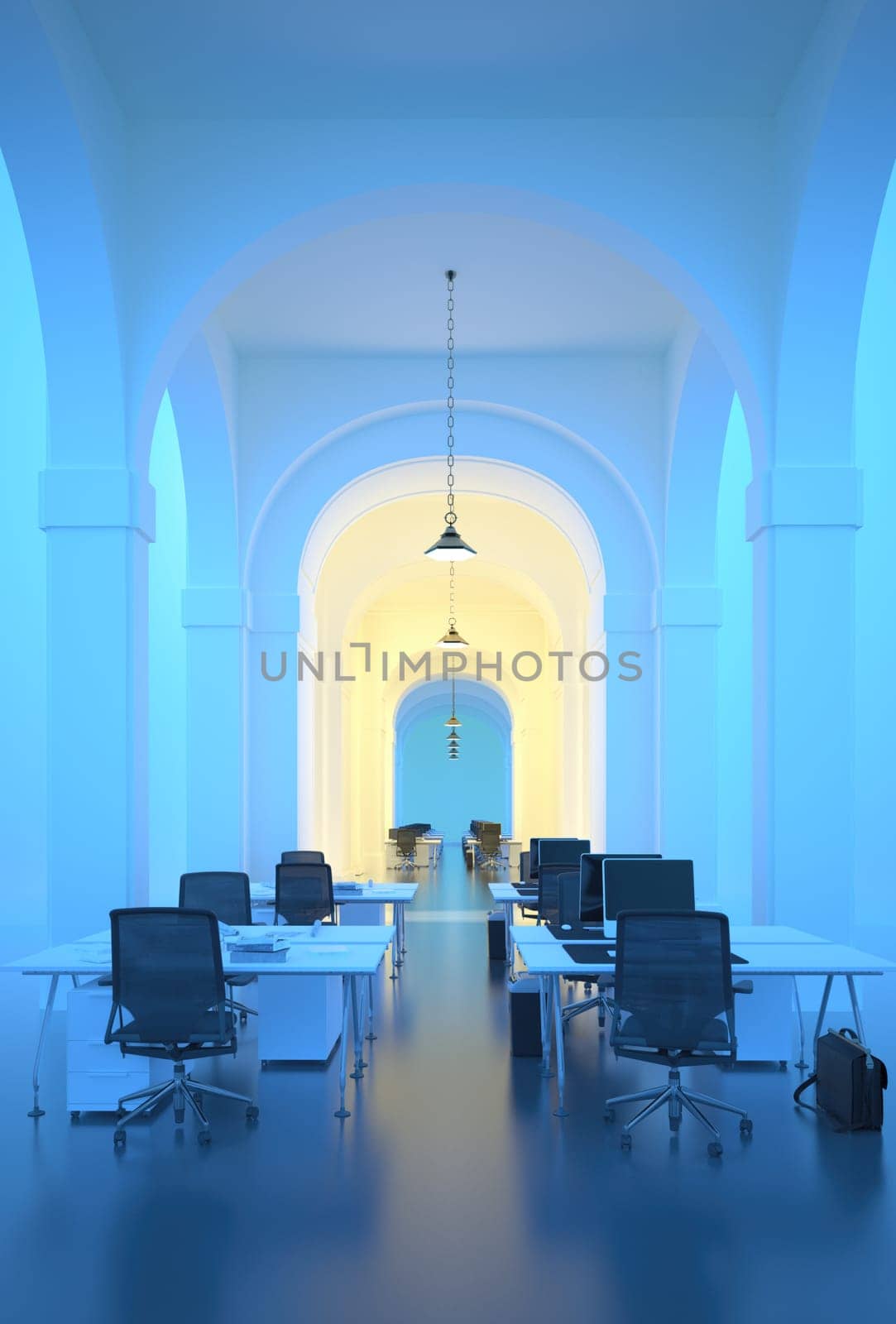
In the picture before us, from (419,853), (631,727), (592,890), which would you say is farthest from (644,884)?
(419,853)

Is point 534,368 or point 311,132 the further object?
point 534,368

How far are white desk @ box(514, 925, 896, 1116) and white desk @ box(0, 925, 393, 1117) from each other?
2.60ft

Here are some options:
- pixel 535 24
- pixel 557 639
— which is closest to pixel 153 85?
pixel 535 24

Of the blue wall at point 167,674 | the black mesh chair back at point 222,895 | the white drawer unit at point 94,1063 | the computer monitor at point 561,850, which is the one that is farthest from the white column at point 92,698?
the blue wall at point 167,674

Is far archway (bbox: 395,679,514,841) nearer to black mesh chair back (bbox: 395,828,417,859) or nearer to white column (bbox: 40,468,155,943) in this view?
black mesh chair back (bbox: 395,828,417,859)

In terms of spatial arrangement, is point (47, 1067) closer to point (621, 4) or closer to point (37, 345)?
point (621, 4)

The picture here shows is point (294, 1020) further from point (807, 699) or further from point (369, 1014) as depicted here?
point (807, 699)

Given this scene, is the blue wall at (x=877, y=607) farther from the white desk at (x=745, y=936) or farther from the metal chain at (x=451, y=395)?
the white desk at (x=745, y=936)

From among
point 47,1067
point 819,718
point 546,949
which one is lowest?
point 47,1067

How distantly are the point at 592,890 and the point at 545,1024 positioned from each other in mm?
782

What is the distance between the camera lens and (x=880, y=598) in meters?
12.2

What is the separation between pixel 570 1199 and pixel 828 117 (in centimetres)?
539

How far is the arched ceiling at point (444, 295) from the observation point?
8781mm

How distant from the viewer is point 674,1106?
17.1ft
